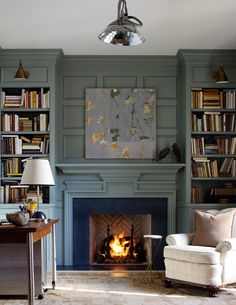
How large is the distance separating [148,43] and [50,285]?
316cm

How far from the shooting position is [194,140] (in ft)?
22.9

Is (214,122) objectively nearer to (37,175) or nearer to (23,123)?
(23,123)

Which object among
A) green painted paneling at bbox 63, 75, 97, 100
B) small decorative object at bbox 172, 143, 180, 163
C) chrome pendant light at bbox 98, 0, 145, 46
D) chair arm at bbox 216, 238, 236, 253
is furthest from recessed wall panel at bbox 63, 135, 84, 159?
chrome pendant light at bbox 98, 0, 145, 46

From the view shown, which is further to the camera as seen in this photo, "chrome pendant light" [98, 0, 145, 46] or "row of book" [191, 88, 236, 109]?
"row of book" [191, 88, 236, 109]

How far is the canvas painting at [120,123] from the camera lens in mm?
7098

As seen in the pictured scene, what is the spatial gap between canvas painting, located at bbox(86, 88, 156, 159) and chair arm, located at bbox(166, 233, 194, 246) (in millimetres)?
1298

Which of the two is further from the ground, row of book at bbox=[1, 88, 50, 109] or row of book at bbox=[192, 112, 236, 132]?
row of book at bbox=[1, 88, 50, 109]

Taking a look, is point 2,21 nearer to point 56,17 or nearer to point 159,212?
point 56,17

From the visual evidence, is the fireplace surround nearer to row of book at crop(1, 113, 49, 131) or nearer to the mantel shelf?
the mantel shelf

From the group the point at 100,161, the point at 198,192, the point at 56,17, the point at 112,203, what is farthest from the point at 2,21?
the point at 198,192

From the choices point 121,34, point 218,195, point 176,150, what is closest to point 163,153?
point 176,150

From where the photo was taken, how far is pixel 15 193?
692 cm

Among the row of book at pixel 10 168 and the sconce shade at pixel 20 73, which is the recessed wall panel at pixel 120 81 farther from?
the row of book at pixel 10 168

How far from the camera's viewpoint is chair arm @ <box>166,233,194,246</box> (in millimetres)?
6121
